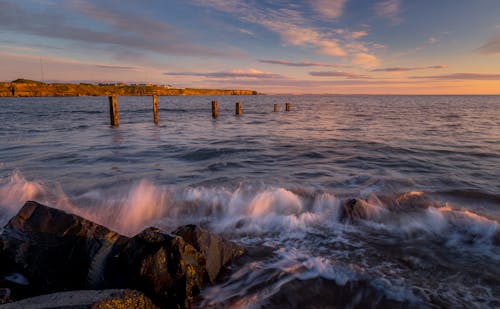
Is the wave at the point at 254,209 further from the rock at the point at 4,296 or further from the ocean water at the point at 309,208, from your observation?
the rock at the point at 4,296

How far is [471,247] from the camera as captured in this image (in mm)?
5133

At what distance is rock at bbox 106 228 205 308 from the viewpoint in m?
3.40

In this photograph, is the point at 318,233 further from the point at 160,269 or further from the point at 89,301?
the point at 89,301

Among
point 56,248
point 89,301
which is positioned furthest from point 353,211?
point 56,248

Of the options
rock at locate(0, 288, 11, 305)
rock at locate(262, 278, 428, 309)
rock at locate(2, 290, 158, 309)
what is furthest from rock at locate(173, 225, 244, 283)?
rock at locate(0, 288, 11, 305)

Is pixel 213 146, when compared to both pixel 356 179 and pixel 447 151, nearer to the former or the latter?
pixel 356 179

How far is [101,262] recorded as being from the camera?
3686mm

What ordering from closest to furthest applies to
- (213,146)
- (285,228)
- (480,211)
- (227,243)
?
(227,243) < (285,228) < (480,211) < (213,146)

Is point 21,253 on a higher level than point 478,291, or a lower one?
higher

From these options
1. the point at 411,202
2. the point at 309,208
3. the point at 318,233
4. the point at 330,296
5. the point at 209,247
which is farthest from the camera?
the point at 411,202

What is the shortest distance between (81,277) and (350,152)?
12.2m

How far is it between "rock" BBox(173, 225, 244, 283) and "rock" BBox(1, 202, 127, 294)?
883 millimetres

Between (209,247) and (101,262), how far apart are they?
1.37 meters

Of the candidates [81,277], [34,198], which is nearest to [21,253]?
[81,277]
